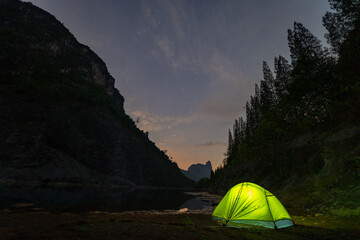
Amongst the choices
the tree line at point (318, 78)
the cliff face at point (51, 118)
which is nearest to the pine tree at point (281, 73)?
the tree line at point (318, 78)

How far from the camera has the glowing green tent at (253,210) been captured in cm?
687

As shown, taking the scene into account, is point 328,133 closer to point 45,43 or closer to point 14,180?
point 14,180

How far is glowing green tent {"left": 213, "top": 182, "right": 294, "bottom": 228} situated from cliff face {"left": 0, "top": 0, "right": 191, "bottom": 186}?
128 ft

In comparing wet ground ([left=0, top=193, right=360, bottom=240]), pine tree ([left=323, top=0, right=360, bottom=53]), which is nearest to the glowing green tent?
wet ground ([left=0, top=193, right=360, bottom=240])

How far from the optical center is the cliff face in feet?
127

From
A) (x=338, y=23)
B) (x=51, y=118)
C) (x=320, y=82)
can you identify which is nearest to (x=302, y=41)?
(x=338, y=23)

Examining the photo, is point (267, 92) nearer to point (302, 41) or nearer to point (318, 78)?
point (302, 41)

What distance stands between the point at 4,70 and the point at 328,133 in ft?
214

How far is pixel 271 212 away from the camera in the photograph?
6957 millimetres

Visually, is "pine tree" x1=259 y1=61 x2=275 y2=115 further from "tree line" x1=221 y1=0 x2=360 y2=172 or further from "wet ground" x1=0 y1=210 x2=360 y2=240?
"wet ground" x1=0 y1=210 x2=360 y2=240

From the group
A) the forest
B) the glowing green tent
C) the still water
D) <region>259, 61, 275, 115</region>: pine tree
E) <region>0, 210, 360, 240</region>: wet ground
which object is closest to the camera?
<region>0, 210, 360, 240</region>: wet ground

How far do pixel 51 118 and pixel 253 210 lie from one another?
53838 mm

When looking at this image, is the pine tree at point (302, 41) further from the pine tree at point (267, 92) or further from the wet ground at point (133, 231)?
the wet ground at point (133, 231)

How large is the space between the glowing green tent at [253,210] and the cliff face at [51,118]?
128ft
